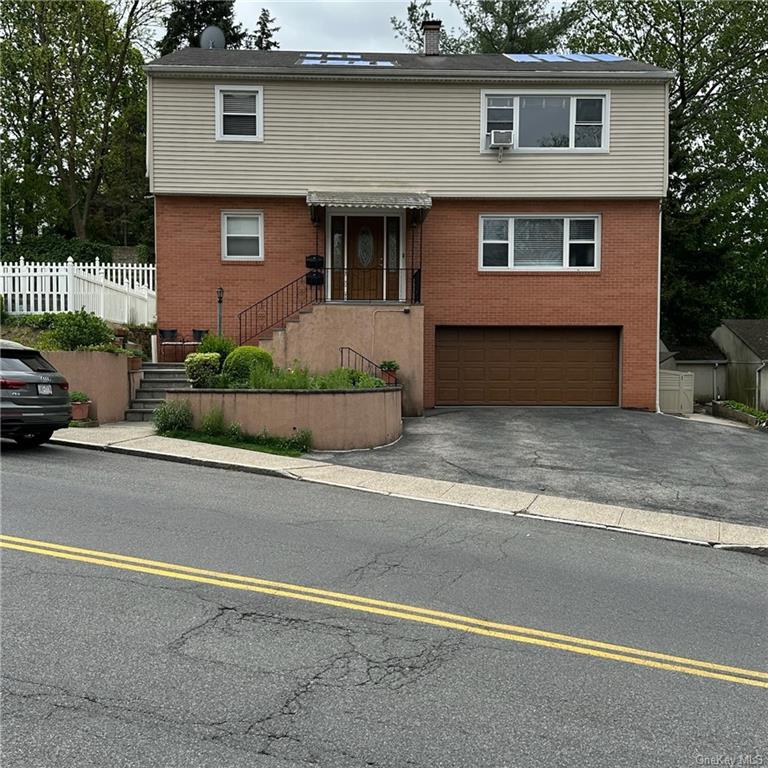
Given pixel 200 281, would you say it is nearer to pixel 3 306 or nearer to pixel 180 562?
pixel 3 306

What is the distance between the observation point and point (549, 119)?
64.2ft

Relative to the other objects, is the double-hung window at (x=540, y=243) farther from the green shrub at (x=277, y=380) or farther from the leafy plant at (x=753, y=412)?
the green shrub at (x=277, y=380)

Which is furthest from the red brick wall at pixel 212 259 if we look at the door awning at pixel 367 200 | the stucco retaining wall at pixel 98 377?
the stucco retaining wall at pixel 98 377

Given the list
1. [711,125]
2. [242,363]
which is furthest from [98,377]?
[711,125]

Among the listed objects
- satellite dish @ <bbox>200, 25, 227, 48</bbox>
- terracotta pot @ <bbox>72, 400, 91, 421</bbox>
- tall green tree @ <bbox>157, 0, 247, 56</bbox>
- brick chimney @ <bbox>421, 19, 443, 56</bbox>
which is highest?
tall green tree @ <bbox>157, 0, 247, 56</bbox>

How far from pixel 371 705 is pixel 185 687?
1.11m

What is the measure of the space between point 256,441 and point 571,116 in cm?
1195

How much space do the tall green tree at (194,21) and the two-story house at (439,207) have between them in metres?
25.4

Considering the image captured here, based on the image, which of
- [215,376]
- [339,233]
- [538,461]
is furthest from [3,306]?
[538,461]

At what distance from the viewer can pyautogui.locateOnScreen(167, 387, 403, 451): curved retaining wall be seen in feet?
45.4

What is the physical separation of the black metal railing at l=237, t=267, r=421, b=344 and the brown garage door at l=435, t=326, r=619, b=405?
1611 mm

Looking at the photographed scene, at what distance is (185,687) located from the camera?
4.56 m

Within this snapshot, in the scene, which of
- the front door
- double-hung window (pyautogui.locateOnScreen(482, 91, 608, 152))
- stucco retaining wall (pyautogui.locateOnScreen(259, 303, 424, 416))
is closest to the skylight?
double-hung window (pyautogui.locateOnScreen(482, 91, 608, 152))

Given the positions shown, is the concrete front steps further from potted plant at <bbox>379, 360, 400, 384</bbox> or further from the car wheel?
potted plant at <bbox>379, 360, 400, 384</bbox>
